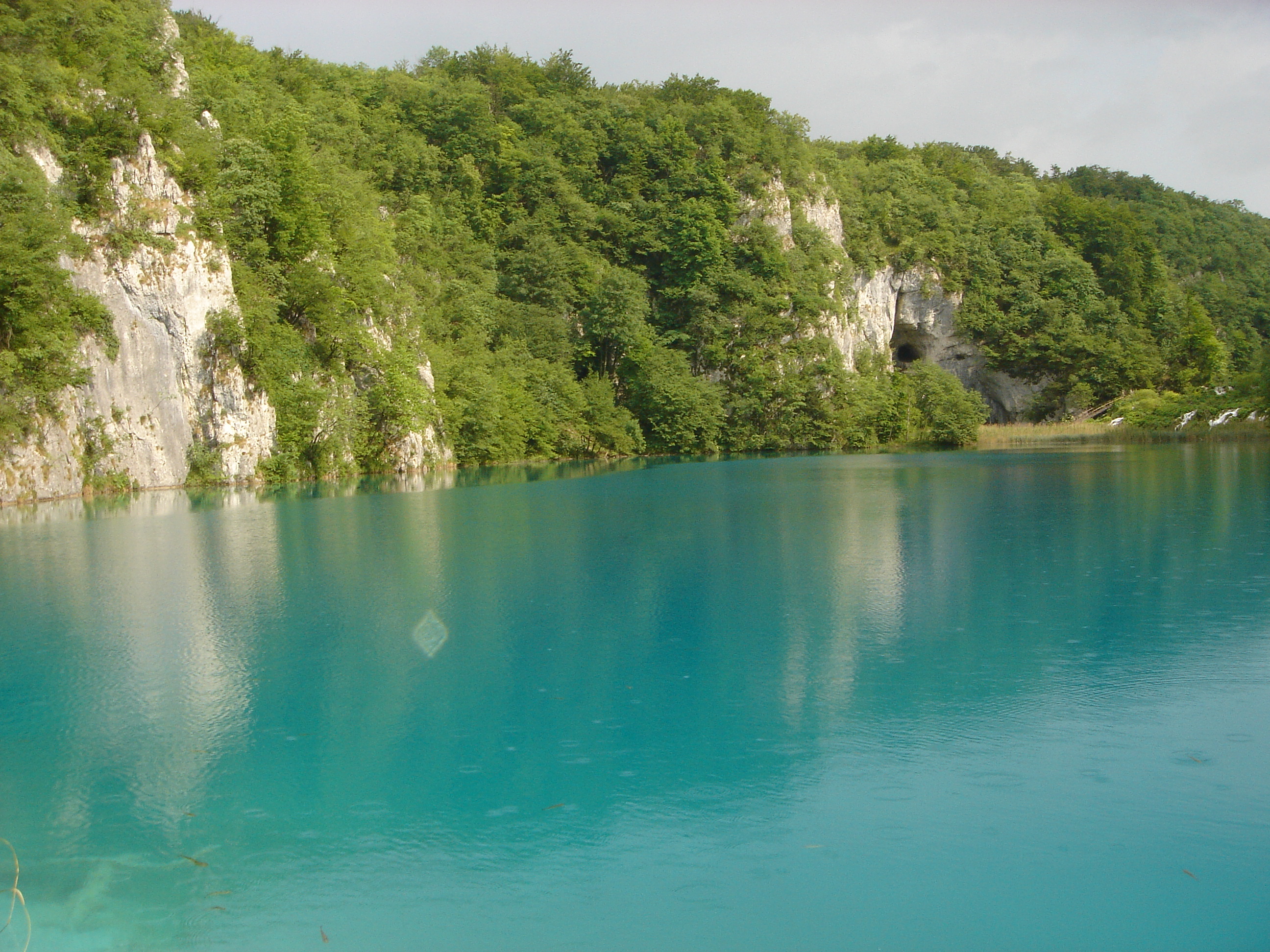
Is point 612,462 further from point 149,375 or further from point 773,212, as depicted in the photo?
point 773,212

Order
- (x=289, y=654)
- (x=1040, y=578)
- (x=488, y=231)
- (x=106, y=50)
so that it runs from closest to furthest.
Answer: (x=289, y=654) → (x=1040, y=578) → (x=106, y=50) → (x=488, y=231)

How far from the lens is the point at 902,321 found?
7394 cm

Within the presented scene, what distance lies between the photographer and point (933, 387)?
63781 mm

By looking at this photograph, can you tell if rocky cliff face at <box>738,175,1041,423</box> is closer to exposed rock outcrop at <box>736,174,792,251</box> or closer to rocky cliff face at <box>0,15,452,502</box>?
exposed rock outcrop at <box>736,174,792,251</box>

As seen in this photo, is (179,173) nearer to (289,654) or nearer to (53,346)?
(53,346)

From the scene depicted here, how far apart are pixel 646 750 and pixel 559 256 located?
1963 inches

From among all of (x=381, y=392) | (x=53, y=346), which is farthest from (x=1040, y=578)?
(x=381, y=392)

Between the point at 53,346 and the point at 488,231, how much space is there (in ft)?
108

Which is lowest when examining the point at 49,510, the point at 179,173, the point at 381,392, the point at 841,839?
the point at 841,839

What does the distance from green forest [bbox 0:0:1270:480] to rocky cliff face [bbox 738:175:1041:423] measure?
3.25ft

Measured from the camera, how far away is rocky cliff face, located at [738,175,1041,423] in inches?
2596

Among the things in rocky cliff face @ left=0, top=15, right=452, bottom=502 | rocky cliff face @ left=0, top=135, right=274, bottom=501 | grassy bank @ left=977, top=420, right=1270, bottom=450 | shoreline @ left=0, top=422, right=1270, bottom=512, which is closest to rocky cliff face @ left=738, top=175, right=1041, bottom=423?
shoreline @ left=0, top=422, right=1270, bottom=512

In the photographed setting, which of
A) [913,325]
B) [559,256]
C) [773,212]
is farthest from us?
[913,325]

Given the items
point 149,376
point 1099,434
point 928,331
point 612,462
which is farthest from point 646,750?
point 928,331
